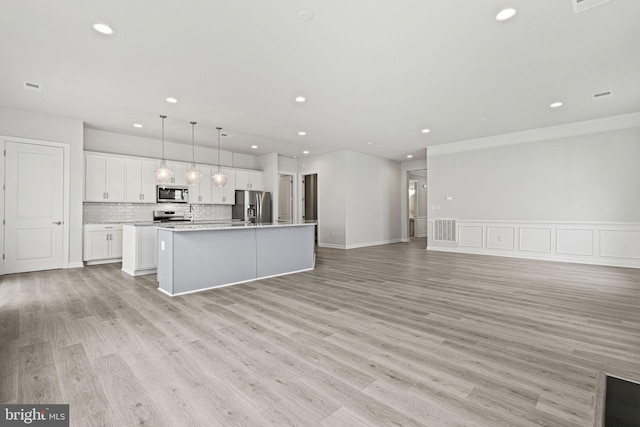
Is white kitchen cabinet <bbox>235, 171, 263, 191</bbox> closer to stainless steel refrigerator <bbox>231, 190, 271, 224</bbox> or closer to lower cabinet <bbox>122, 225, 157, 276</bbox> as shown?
stainless steel refrigerator <bbox>231, 190, 271, 224</bbox>

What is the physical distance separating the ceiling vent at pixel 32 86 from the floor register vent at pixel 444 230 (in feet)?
28.9

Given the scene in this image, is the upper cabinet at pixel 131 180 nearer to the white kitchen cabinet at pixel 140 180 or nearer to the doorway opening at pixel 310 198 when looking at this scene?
the white kitchen cabinet at pixel 140 180

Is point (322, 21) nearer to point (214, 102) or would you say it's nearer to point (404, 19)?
point (404, 19)

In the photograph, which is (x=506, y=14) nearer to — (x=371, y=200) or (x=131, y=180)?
(x=371, y=200)

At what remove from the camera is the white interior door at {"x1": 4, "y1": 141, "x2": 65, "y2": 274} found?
17.6 ft

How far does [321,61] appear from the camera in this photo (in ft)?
12.1

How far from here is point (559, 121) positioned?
245 inches

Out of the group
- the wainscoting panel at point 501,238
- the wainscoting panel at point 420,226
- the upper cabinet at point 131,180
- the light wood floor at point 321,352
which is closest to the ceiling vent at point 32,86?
the upper cabinet at point 131,180

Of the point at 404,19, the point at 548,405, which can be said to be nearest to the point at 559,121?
the point at 404,19

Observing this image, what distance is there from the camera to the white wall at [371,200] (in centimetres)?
910

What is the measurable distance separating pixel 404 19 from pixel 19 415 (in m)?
4.03

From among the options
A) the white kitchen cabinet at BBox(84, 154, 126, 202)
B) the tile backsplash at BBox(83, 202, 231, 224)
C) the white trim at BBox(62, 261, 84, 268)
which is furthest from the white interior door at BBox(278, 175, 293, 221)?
the white trim at BBox(62, 261, 84, 268)

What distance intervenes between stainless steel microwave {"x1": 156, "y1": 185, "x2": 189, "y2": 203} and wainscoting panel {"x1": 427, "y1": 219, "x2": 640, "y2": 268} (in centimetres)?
724

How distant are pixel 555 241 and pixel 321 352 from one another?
6.81 meters
